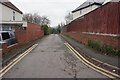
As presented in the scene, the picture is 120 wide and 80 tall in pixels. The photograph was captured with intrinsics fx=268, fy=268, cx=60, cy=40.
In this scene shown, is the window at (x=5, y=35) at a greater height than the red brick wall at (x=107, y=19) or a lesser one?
lesser

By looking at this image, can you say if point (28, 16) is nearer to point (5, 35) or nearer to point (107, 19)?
point (5, 35)

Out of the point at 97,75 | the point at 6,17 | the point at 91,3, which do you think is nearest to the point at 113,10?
the point at 97,75

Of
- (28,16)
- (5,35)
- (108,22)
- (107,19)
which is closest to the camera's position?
(108,22)

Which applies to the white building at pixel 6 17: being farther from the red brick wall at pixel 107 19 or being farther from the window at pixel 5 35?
the red brick wall at pixel 107 19

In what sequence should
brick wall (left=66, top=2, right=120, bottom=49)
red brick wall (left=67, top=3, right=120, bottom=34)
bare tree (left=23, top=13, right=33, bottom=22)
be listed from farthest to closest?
1. bare tree (left=23, top=13, right=33, bottom=22)
2. red brick wall (left=67, top=3, right=120, bottom=34)
3. brick wall (left=66, top=2, right=120, bottom=49)

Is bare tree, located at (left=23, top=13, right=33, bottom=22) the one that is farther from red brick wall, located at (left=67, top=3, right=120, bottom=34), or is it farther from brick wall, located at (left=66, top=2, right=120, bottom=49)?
brick wall, located at (left=66, top=2, right=120, bottom=49)

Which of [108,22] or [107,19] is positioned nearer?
[108,22]

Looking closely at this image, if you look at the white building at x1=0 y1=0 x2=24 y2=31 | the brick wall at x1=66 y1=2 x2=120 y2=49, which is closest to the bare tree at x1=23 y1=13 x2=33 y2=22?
the white building at x1=0 y1=0 x2=24 y2=31

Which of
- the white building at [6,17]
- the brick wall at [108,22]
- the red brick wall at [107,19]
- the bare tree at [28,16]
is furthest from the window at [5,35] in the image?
the bare tree at [28,16]

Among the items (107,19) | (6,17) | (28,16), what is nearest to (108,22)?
(107,19)

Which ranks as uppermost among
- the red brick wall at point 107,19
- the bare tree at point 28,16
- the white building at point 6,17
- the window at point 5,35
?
the bare tree at point 28,16

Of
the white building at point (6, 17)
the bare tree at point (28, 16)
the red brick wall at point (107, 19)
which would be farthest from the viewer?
the bare tree at point (28, 16)

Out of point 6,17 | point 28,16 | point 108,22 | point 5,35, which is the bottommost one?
point 5,35

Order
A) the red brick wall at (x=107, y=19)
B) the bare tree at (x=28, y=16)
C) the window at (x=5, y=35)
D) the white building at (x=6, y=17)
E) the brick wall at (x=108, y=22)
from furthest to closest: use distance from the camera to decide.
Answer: the bare tree at (x=28, y=16) < the white building at (x=6, y=17) < the window at (x=5, y=35) < the red brick wall at (x=107, y=19) < the brick wall at (x=108, y=22)
